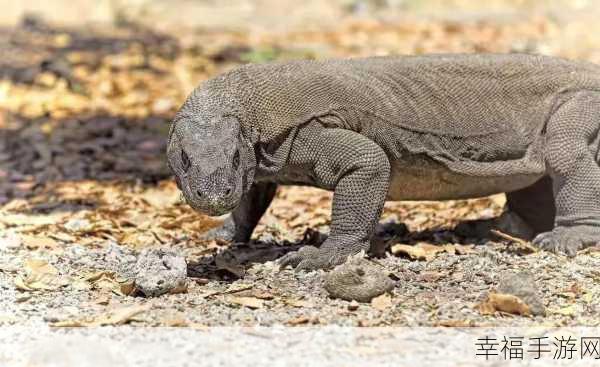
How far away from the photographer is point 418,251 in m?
6.46

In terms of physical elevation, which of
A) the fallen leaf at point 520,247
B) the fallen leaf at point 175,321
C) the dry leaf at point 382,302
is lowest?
the fallen leaf at point 520,247

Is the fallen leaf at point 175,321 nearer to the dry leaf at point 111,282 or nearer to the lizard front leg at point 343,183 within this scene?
the dry leaf at point 111,282

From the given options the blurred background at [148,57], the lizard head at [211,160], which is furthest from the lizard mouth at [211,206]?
the blurred background at [148,57]

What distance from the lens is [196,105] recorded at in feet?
19.2

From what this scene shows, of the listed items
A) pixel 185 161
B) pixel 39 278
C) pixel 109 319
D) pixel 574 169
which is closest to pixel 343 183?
pixel 185 161

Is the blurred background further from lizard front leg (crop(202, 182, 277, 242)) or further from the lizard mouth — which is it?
the lizard mouth

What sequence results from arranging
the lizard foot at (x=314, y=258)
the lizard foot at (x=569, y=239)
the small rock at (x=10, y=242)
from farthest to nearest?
the small rock at (x=10, y=242) < the lizard foot at (x=569, y=239) < the lizard foot at (x=314, y=258)

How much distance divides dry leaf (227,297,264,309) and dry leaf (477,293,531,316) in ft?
3.59

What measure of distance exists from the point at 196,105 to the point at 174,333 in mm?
1527

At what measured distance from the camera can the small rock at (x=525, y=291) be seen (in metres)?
5.07

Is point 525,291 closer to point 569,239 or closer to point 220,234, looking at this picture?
point 569,239

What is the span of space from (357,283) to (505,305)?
73 cm

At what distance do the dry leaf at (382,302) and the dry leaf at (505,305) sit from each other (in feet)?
1.53

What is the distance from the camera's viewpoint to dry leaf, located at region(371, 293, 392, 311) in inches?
206
